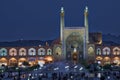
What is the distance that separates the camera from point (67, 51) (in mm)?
65312

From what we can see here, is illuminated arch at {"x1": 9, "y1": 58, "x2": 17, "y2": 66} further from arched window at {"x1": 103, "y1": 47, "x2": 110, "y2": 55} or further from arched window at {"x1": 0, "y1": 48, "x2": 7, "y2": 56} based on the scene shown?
arched window at {"x1": 103, "y1": 47, "x2": 110, "y2": 55}

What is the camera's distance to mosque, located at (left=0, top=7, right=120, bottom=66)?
6444 cm

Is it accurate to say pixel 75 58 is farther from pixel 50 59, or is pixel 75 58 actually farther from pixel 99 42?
pixel 99 42

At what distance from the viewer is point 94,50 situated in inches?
2542

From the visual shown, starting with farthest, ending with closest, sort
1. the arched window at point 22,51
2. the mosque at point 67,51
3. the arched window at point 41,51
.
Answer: the arched window at point 22,51, the arched window at point 41,51, the mosque at point 67,51

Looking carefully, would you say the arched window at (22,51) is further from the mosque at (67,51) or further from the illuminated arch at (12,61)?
the illuminated arch at (12,61)

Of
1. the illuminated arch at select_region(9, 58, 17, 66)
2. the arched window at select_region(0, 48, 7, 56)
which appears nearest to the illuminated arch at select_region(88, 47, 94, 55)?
the illuminated arch at select_region(9, 58, 17, 66)

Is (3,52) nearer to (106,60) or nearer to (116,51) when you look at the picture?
(106,60)

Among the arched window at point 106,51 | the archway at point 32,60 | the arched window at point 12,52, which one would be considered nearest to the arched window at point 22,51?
the arched window at point 12,52

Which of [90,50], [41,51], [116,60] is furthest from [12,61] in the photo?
[116,60]

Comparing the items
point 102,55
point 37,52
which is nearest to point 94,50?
point 102,55

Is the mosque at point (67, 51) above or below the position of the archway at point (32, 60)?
above

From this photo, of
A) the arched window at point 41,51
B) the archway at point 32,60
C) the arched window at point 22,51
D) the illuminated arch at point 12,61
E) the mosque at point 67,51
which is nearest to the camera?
the mosque at point 67,51

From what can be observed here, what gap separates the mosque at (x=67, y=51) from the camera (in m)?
64.4
